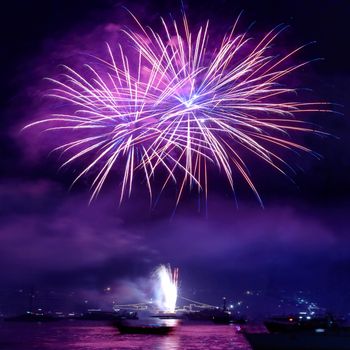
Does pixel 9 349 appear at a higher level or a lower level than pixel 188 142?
lower

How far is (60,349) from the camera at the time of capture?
95.6m

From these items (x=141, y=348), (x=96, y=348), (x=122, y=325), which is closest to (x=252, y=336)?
(x=141, y=348)

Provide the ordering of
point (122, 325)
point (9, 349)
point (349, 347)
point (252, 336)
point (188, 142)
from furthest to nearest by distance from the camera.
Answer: point (122, 325) < point (9, 349) < point (252, 336) < point (349, 347) < point (188, 142)

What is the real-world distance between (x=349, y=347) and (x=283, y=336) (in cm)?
861

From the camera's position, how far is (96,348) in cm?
9700

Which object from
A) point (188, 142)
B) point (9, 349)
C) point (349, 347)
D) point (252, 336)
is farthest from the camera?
point (9, 349)

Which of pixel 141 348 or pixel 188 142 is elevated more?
pixel 188 142

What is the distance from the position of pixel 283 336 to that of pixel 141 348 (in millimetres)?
31320

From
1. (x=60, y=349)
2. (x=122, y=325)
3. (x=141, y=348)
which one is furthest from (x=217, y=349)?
(x=122, y=325)

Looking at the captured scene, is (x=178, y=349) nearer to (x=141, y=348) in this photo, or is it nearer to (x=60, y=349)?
(x=141, y=348)

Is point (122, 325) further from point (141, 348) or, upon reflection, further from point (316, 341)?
point (316, 341)

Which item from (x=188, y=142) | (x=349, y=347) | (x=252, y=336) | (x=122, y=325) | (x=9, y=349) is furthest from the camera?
(x=122, y=325)

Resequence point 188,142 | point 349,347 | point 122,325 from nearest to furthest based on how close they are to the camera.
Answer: point 188,142
point 349,347
point 122,325

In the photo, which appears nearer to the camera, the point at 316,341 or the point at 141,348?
the point at 316,341
